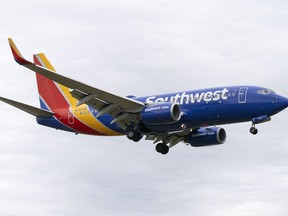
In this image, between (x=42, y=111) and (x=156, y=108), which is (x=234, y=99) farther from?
(x=42, y=111)

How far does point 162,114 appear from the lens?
62.0 meters

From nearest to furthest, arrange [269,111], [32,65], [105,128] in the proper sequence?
[32,65], [269,111], [105,128]

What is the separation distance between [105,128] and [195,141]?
24.3ft

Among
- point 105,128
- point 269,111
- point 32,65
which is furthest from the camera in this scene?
point 105,128

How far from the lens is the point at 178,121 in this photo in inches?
2477

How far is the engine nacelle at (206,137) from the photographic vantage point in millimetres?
68750

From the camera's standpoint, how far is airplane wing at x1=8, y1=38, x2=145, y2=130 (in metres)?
60.7

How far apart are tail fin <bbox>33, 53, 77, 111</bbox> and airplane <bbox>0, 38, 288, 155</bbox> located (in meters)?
1.50

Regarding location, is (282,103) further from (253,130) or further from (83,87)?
(83,87)

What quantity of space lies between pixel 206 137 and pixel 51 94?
1383 centimetres

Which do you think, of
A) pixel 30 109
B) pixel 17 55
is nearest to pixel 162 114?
pixel 17 55

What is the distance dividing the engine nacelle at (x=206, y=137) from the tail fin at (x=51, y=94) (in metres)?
10.1

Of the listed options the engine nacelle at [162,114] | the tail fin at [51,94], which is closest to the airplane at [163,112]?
the engine nacelle at [162,114]

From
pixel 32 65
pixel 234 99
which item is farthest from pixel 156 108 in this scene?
pixel 32 65
